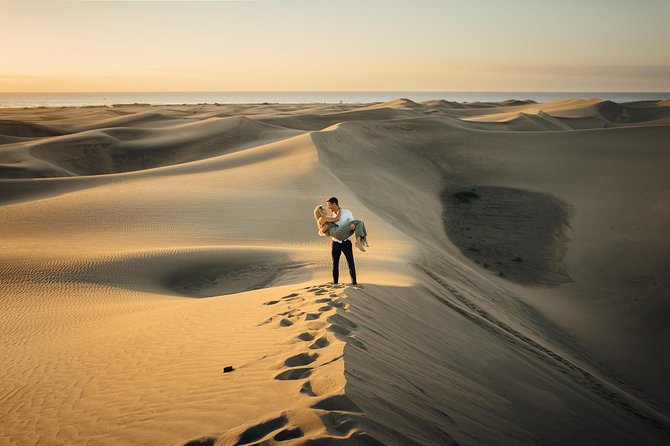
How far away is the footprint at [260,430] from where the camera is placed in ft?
11.4

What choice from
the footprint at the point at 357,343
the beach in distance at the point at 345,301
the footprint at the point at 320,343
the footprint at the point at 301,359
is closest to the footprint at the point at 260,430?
the beach in distance at the point at 345,301

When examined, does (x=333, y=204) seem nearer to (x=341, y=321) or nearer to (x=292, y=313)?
(x=292, y=313)

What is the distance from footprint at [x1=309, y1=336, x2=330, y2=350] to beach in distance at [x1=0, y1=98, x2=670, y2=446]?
0.02m

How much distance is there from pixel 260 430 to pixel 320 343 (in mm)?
1742

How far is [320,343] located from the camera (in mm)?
5246

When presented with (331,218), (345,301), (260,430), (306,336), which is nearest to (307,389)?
(260,430)

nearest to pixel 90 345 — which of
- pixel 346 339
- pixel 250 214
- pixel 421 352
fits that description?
pixel 346 339

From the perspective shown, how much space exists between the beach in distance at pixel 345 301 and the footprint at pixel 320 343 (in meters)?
0.02

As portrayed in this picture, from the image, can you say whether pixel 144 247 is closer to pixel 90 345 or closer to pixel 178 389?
pixel 90 345

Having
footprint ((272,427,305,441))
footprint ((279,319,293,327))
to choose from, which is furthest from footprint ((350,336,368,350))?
footprint ((272,427,305,441))

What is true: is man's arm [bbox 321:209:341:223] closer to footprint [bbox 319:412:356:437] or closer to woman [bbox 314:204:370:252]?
woman [bbox 314:204:370:252]

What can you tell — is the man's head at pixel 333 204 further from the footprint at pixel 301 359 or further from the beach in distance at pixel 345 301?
the footprint at pixel 301 359

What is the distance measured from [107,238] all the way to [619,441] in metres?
11.9

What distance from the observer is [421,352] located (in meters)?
6.13
